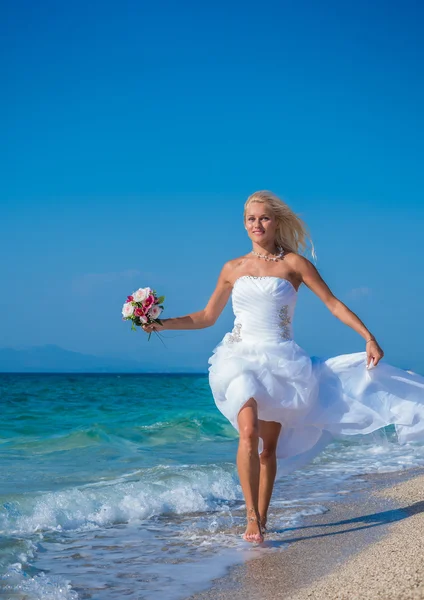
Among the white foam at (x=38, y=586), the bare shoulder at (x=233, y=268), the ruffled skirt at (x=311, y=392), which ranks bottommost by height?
the white foam at (x=38, y=586)

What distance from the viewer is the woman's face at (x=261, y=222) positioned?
18.2 feet

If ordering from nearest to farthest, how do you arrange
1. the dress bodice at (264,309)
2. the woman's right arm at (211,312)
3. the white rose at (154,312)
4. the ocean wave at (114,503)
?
1. the dress bodice at (264,309)
2. the white rose at (154,312)
3. the woman's right arm at (211,312)
4. the ocean wave at (114,503)

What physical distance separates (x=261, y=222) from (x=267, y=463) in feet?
5.80

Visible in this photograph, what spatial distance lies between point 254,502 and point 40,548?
1.64 m

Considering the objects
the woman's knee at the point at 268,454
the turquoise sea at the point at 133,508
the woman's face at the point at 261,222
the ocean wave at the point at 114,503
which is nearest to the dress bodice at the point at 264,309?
the woman's face at the point at 261,222

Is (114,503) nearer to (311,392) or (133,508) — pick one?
(133,508)

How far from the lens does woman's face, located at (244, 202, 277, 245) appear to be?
5559 millimetres

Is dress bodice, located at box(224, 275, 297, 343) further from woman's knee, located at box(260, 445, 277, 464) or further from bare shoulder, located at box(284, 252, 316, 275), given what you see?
woman's knee, located at box(260, 445, 277, 464)

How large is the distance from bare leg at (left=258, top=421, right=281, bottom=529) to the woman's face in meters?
1.37

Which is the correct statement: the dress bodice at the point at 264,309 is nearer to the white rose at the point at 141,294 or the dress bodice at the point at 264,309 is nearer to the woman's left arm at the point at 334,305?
the woman's left arm at the point at 334,305

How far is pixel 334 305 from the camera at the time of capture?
544cm

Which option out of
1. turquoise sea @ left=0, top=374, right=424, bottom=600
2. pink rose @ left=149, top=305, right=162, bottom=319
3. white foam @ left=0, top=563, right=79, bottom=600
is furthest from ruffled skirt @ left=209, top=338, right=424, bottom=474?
white foam @ left=0, top=563, right=79, bottom=600

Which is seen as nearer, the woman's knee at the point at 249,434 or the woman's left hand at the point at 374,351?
the woman's knee at the point at 249,434

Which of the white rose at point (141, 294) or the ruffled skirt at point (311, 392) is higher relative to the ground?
the white rose at point (141, 294)
